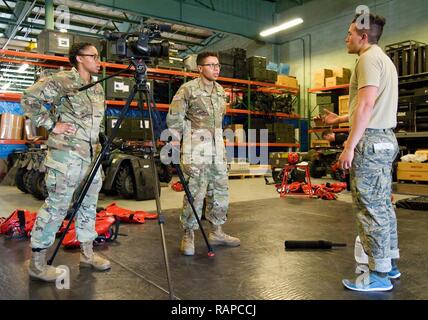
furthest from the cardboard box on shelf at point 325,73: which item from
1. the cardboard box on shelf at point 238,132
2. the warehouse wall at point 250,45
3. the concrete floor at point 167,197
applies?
the concrete floor at point 167,197

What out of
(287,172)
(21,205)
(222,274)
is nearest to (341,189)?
(287,172)

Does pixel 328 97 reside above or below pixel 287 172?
above

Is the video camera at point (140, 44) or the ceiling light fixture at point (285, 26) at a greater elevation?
the ceiling light fixture at point (285, 26)

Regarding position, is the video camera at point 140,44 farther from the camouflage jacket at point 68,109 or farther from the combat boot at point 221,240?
the combat boot at point 221,240

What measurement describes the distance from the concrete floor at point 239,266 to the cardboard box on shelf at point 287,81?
27.2ft

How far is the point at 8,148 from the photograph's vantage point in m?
8.82

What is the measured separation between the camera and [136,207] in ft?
18.0

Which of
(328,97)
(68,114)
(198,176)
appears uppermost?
(328,97)

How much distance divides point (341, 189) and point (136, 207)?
383cm

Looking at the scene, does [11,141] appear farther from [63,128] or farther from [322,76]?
[322,76]

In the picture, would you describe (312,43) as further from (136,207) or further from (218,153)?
(218,153)

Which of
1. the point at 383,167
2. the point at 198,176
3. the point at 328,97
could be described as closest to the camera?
the point at 383,167

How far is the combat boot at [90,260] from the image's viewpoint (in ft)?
8.79

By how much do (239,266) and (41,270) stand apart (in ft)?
4.50
